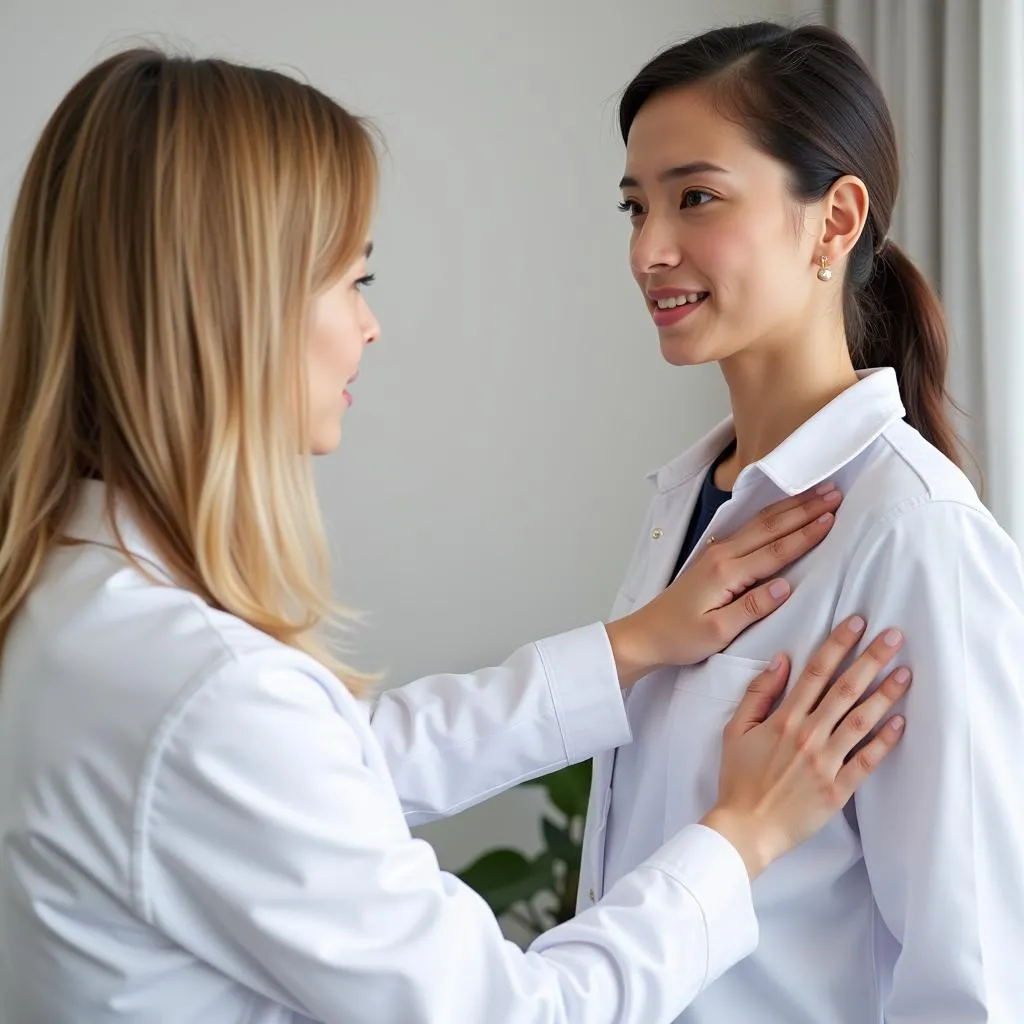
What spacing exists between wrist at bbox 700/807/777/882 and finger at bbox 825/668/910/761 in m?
0.10

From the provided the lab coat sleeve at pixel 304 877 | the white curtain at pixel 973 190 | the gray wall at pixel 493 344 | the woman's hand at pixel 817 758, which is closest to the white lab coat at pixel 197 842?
the lab coat sleeve at pixel 304 877

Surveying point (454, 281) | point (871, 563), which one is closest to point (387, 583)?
point (454, 281)

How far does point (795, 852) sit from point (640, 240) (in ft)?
2.16

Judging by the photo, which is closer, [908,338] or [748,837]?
[748,837]

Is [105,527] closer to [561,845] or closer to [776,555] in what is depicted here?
[776,555]

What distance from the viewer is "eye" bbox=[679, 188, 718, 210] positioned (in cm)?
135

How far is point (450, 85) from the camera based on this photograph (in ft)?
9.66

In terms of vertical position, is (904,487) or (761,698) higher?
(904,487)

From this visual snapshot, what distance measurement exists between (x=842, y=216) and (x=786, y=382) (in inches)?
7.3

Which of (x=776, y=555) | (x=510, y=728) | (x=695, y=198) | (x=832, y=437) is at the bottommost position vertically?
(x=510, y=728)

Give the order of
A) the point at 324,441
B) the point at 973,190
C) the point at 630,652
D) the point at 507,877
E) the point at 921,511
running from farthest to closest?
the point at 507,877 → the point at 973,190 → the point at 630,652 → the point at 921,511 → the point at 324,441

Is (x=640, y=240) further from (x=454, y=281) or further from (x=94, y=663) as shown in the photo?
(x=454, y=281)

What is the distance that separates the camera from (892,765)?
3.86ft

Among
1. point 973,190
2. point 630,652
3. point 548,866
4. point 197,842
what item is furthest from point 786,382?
point 548,866
